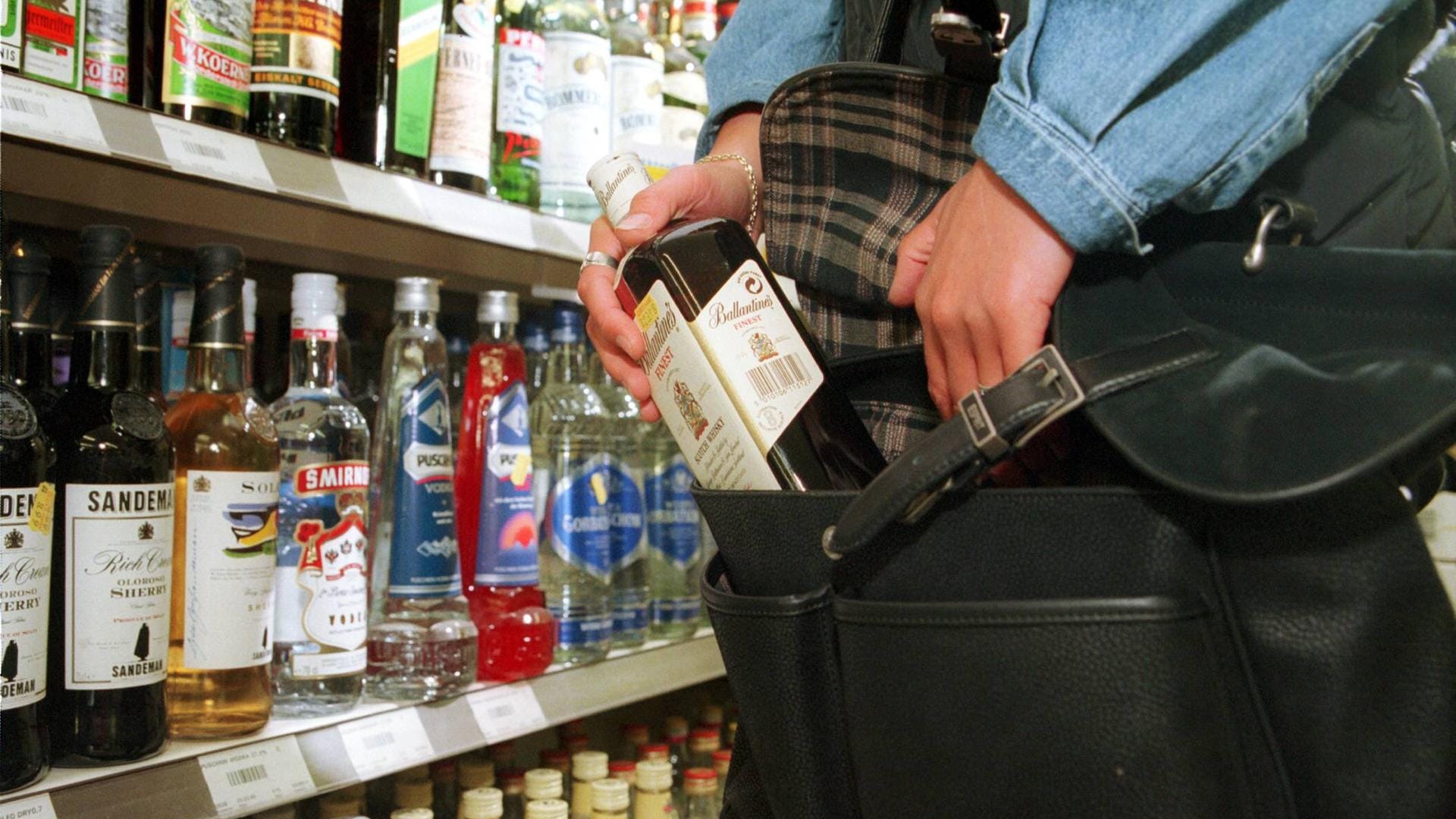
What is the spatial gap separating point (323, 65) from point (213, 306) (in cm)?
29

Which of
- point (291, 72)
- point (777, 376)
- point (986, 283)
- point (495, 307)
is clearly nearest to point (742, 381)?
point (777, 376)

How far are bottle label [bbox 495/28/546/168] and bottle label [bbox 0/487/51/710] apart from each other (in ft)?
2.56

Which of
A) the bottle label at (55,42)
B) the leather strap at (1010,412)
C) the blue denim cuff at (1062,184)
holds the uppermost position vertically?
the bottle label at (55,42)

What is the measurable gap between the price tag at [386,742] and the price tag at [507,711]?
8 cm

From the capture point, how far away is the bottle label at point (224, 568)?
1032mm

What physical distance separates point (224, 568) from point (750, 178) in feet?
2.06

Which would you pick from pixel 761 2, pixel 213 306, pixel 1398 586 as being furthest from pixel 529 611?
pixel 1398 586

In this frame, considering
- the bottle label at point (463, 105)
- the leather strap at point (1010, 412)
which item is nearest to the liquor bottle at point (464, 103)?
the bottle label at point (463, 105)

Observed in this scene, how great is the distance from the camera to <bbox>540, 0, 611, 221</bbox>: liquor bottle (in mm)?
1550

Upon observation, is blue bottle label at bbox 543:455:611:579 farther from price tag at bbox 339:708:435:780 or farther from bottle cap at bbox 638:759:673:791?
price tag at bbox 339:708:435:780

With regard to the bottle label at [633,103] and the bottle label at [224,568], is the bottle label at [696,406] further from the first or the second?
the bottle label at [633,103]

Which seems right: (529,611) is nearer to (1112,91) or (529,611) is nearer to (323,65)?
(323,65)

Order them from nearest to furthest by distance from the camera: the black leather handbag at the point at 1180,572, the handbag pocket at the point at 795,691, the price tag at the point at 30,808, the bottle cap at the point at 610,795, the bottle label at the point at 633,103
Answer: the black leather handbag at the point at 1180,572 < the handbag pocket at the point at 795,691 < the price tag at the point at 30,808 < the bottle cap at the point at 610,795 < the bottle label at the point at 633,103

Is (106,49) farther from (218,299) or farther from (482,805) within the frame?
(482,805)
